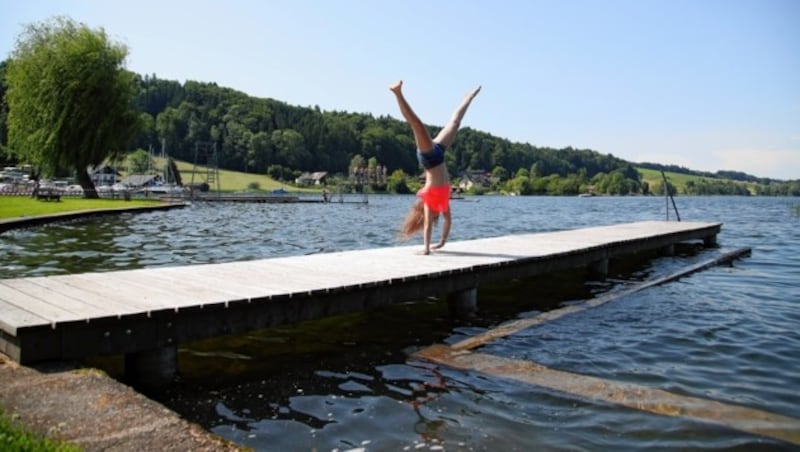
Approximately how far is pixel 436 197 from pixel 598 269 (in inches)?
242

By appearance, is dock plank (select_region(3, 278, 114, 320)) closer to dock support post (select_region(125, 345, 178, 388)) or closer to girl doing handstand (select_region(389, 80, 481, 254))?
dock support post (select_region(125, 345, 178, 388))

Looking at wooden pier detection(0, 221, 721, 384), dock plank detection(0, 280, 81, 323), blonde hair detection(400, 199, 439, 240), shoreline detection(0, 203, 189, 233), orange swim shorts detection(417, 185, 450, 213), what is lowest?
shoreline detection(0, 203, 189, 233)

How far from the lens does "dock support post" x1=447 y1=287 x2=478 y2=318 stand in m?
11.4

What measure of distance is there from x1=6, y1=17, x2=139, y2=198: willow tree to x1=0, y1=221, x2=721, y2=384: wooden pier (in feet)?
145

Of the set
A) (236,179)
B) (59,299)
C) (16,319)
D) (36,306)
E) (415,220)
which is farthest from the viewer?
(236,179)

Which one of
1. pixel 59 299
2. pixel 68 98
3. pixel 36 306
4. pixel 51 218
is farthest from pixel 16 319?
pixel 68 98

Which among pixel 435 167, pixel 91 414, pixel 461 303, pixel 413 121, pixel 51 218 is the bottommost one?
pixel 51 218

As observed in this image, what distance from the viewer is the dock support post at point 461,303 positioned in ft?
37.4

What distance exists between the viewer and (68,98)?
4884 centimetres

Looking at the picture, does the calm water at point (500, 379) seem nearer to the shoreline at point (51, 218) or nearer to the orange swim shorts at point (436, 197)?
the orange swim shorts at point (436, 197)

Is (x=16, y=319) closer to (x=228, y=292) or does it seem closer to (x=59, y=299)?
(x=59, y=299)

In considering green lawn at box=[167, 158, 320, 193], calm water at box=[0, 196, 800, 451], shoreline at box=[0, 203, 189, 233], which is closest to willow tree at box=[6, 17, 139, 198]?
shoreline at box=[0, 203, 189, 233]

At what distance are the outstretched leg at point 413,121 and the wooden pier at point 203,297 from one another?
2209 mm

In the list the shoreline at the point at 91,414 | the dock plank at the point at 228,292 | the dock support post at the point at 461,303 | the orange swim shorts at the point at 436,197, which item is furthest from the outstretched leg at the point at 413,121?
the shoreline at the point at 91,414
